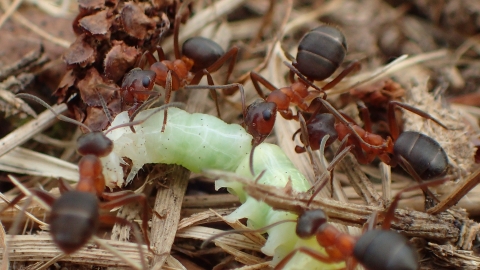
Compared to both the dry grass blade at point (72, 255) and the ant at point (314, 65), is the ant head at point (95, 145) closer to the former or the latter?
the dry grass blade at point (72, 255)

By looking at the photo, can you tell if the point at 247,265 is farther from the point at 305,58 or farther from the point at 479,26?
the point at 479,26

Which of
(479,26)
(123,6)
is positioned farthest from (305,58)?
(479,26)

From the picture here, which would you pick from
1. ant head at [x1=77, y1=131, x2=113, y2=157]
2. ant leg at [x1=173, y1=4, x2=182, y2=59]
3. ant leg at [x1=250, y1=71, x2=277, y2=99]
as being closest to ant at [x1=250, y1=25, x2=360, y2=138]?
ant leg at [x1=250, y1=71, x2=277, y2=99]

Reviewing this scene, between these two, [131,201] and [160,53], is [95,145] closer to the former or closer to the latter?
[131,201]

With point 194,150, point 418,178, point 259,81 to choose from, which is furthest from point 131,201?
point 418,178

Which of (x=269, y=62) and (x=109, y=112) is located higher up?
(x=269, y=62)

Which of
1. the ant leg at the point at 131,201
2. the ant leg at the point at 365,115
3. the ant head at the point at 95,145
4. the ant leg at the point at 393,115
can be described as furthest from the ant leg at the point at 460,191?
the ant head at the point at 95,145
